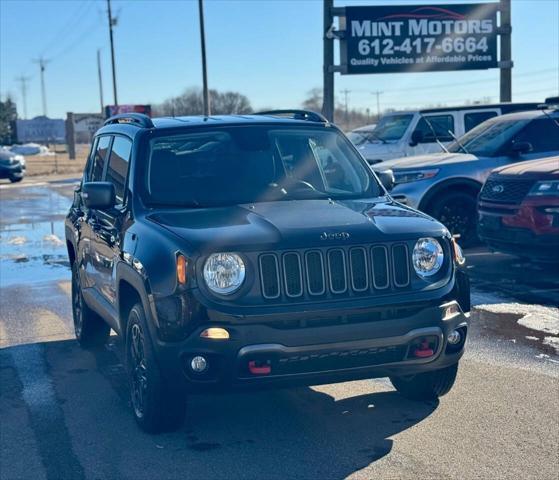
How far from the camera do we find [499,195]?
1020 centimetres

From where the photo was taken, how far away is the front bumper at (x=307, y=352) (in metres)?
4.72

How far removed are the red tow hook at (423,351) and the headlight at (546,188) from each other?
16.2 ft

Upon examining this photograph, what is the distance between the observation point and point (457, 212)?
486 inches

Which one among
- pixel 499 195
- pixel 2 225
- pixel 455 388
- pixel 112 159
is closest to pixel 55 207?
pixel 2 225

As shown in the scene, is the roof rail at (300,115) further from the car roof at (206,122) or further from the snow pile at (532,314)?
the snow pile at (532,314)

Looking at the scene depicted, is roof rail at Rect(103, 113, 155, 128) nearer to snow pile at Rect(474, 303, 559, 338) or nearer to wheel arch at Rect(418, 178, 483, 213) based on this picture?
snow pile at Rect(474, 303, 559, 338)

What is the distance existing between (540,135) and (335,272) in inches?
326

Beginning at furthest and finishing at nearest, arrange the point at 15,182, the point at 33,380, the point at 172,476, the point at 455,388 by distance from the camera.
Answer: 1. the point at 15,182
2. the point at 33,380
3. the point at 455,388
4. the point at 172,476

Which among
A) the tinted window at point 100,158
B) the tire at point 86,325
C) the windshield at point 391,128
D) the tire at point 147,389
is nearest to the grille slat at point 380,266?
the tire at point 147,389

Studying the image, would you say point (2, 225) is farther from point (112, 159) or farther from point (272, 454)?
point (272, 454)

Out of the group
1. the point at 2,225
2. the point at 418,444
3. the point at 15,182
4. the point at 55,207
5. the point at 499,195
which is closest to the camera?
the point at 418,444

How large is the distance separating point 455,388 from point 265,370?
1844 millimetres

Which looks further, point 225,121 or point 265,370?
point 225,121

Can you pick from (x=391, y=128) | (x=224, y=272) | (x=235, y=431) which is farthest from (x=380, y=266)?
(x=391, y=128)
